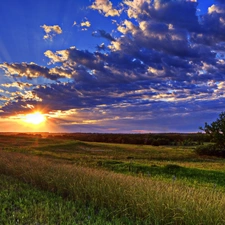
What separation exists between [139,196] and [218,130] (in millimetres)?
42160

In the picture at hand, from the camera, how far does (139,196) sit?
7.71 m

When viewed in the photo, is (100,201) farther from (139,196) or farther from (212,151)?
(212,151)

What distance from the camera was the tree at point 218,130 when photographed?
45.5 metres

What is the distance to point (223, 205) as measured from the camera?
6.83 m

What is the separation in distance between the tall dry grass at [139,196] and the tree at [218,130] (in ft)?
129

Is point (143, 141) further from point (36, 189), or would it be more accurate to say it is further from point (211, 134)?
point (36, 189)

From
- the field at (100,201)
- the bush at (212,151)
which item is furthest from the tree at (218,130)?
the field at (100,201)

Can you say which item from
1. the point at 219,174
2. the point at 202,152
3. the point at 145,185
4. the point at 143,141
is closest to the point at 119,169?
the point at 219,174

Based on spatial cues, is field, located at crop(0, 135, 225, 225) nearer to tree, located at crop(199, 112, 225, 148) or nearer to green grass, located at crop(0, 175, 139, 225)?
green grass, located at crop(0, 175, 139, 225)

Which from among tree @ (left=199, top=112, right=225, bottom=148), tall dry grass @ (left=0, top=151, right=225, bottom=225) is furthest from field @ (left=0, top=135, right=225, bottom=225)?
tree @ (left=199, top=112, right=225, bottom=148)

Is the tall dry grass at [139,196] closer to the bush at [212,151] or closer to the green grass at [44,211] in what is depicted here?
the green grass at [44,211]

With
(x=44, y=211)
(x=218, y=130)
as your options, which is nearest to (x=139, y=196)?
(x=44, y=211)

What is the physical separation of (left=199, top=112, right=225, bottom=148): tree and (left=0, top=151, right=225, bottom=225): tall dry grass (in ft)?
129

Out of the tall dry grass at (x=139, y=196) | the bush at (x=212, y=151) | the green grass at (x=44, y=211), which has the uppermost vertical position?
the tall dry grass at (x=139, y=196)
